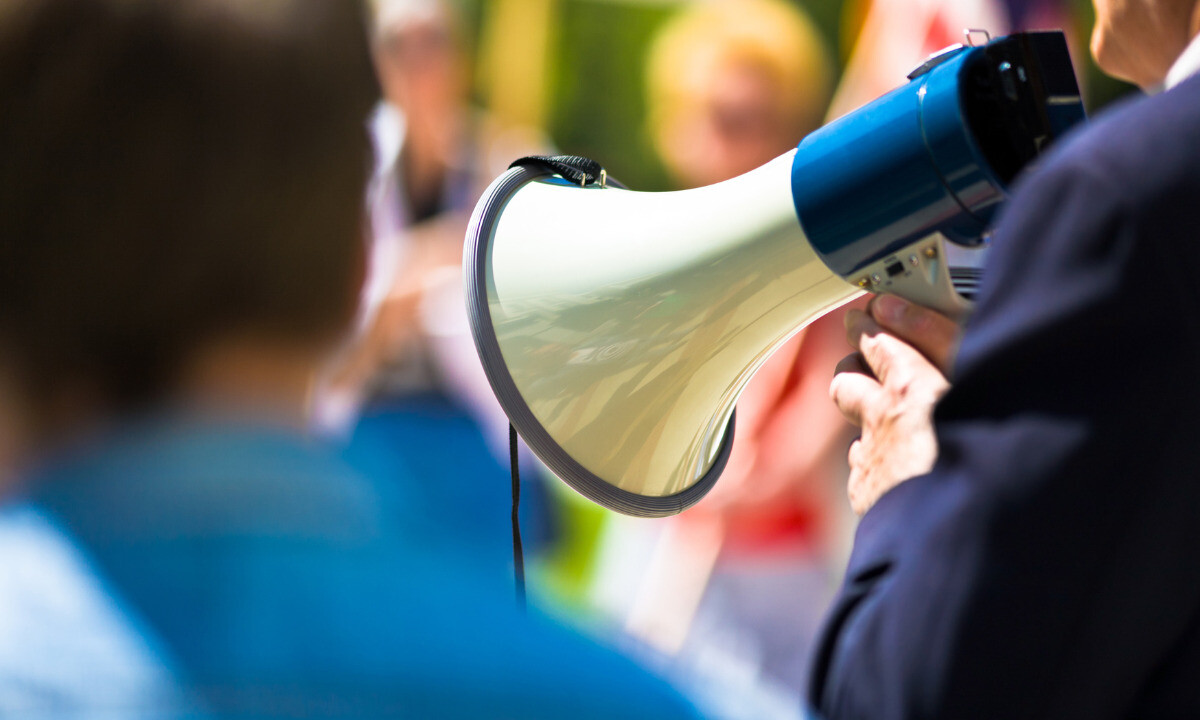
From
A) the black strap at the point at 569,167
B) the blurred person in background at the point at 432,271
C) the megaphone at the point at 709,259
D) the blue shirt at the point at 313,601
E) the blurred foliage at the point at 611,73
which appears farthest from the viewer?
the blurred foliage at the point at 611,73

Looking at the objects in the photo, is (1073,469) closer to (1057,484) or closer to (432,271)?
(1057,484)

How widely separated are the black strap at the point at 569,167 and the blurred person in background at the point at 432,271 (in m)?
2.17

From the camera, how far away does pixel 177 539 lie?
58 centimetres

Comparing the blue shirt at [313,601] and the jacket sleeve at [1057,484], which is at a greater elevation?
the blue shirt at [313,601]

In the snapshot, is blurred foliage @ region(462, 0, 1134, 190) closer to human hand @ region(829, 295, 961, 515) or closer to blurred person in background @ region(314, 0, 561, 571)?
blurred person in background @ region(314, 0, 561, 571)

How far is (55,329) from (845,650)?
0.69 meters

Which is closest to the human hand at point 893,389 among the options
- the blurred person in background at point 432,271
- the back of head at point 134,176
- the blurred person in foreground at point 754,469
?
the back of head at point 134,176

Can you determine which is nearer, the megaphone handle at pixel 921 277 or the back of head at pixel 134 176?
the back of head at pixel 134 176

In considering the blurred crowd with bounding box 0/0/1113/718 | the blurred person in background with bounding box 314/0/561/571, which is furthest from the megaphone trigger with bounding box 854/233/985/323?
the blurred person in background with bounding box 314/0/561/571

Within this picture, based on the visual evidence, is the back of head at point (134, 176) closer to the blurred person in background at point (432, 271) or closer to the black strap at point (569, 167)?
the black strap at point (569, 167)

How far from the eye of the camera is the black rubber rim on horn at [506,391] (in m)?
1.25

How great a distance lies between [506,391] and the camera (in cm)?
125

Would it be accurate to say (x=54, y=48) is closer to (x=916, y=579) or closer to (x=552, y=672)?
(x=552, y=672)

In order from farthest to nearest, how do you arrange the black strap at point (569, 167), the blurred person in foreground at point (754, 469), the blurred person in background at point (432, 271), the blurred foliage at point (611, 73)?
the blurred foliage at point (611, 73), the blurred person in background at point (432, 271), the blurred person in foreground at point (754, 469), the black strap at point (569, 167)
